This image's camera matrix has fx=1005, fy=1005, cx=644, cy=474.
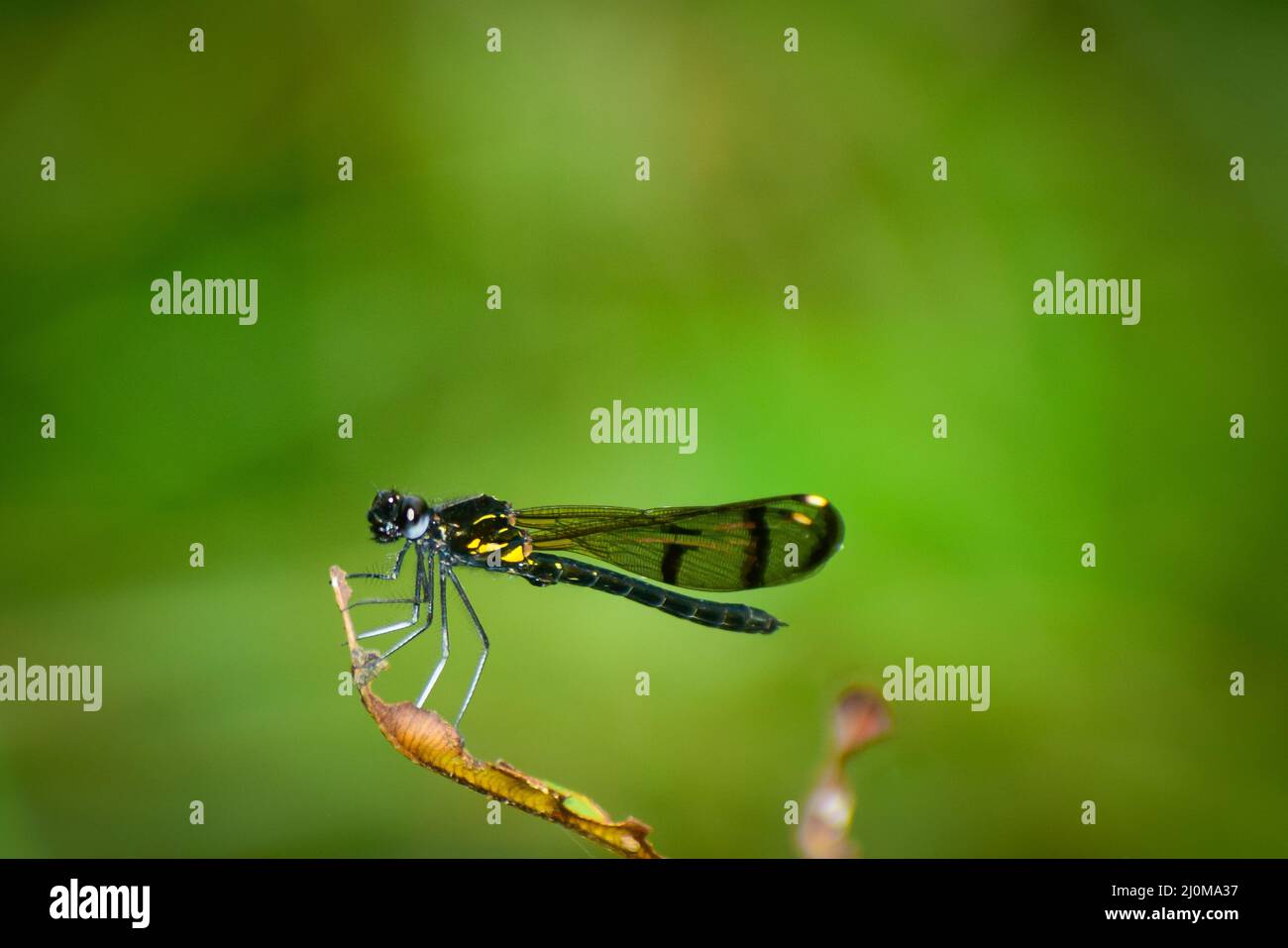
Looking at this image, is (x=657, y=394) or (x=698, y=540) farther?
(x=657, y=394)

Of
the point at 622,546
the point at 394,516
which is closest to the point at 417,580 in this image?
the point at 394,516

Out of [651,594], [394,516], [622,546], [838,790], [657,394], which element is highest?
[657,394]

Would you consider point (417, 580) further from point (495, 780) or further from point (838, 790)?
point (838, 790)

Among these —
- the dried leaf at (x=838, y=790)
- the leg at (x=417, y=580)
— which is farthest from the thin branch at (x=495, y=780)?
the leg at (x=417, y=580)

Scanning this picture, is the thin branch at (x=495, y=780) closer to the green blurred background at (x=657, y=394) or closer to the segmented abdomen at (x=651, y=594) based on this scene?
the segmented abdomen at (x=651, y=594)

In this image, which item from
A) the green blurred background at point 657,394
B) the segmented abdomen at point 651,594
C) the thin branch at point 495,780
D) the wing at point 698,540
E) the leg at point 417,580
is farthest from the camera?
the green blurred background at point 657,394

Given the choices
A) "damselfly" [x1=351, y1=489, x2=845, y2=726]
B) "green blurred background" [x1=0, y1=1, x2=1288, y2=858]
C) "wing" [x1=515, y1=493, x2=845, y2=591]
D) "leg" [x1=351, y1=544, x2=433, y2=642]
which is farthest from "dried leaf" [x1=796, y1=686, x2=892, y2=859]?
"green blurred background" [x1=0, y1=1, x2=1288, y2=858]
